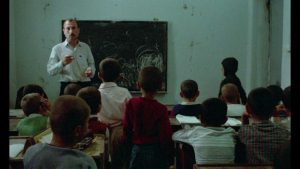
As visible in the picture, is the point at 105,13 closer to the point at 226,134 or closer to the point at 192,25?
the point at 192,25

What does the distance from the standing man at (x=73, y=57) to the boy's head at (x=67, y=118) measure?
3045mm

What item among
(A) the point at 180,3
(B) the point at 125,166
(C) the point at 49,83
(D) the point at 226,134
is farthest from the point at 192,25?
(D) the point at 226,134

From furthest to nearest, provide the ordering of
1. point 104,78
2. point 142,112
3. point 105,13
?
point 105,13 < point 104,78 < point 142,112

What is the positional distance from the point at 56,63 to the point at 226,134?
272cm

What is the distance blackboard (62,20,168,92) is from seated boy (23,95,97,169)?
4339 millimetres

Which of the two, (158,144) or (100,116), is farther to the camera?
(100,116)

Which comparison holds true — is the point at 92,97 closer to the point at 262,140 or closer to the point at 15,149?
the point at 15,149

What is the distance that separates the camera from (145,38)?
19.4 ft

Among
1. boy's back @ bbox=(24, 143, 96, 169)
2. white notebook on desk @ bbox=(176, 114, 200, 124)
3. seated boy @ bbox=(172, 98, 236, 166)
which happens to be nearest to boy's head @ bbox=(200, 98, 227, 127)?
seated boy @ bbox=(172, 98, 236, 166)

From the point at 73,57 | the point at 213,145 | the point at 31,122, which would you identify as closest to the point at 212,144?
the point at 213,145

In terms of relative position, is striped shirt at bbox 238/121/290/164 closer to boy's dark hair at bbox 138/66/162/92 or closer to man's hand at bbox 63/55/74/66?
boy's dark hair at bbox 138/66/162/92

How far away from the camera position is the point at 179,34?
5.95 m

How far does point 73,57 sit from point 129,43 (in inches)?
58.5

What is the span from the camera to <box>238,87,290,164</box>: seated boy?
2.20 metres
